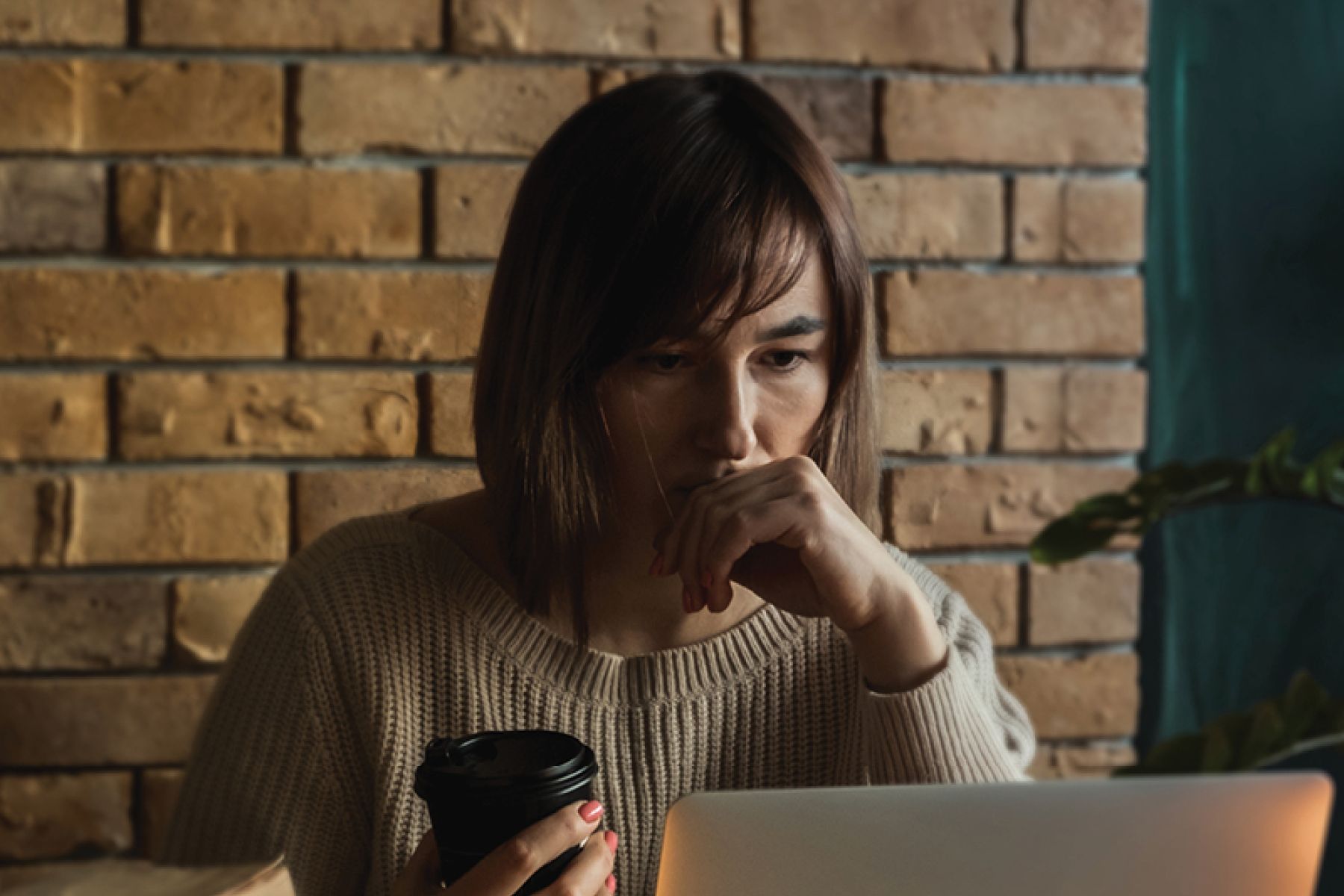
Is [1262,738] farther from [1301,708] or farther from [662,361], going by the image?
[662,361]

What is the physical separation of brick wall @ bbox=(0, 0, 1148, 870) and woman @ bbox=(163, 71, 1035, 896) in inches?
6.5

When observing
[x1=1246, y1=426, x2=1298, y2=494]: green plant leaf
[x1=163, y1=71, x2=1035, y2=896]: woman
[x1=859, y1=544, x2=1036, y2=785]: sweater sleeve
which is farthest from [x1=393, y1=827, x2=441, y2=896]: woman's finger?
[x1=1246, y1=426, x2=1298, y2=494]: green plant leaf

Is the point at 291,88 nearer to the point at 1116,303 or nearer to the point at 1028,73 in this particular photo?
the point at 1028,73

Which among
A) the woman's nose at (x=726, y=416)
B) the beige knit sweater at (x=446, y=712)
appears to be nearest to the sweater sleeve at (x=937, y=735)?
the beige knit sweater at (x=446, y=712)

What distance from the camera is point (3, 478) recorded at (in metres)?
1.27

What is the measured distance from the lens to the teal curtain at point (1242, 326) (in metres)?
1.52

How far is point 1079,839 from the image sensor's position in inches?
21.9

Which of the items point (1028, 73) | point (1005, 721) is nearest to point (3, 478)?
point (1005, 721)

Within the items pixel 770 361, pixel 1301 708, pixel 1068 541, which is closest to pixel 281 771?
pixel 770 361

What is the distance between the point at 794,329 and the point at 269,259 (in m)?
0.58

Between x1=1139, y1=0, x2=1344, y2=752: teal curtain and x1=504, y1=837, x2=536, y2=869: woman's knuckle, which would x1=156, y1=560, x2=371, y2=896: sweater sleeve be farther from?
x1=1139, y1=0, x2=1344, y2=752: teal curtain

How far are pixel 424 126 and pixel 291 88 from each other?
14 centimetres

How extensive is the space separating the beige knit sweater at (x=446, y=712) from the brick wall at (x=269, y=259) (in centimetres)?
18

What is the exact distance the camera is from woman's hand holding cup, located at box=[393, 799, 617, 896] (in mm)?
674
